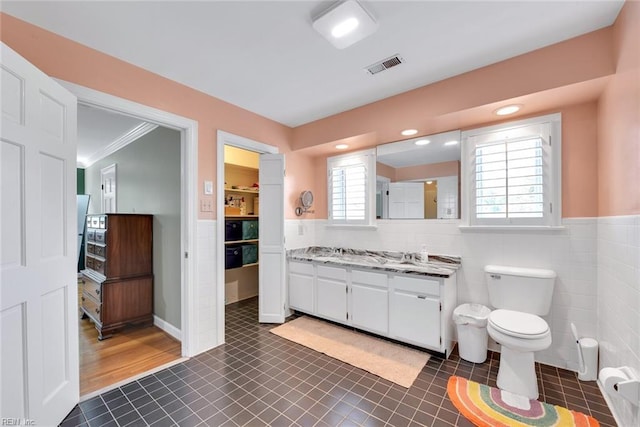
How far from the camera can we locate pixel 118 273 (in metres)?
3.06

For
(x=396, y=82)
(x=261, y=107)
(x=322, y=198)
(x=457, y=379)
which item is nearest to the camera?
(x=457, y=379)

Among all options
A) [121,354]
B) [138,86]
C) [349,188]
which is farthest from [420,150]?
[121,354]

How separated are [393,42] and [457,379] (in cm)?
259

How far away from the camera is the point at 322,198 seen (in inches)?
152

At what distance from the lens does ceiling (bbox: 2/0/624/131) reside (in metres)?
1.61

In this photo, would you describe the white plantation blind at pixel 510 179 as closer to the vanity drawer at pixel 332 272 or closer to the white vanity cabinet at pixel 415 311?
the white vanity cabinet at pixel 415 311

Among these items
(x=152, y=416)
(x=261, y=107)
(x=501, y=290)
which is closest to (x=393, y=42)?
(x=261, y=107)

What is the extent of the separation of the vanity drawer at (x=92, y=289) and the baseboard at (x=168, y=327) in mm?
638

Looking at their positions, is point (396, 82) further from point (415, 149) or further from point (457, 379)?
point (457, 379)

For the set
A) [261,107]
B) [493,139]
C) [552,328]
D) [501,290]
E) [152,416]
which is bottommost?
[152,416]

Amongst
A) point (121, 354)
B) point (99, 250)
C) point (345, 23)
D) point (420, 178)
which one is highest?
point (345, 23)

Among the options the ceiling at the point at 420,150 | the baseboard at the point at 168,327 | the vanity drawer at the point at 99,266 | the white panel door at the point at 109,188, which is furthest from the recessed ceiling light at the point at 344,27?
the white panel door at the point at 109,188

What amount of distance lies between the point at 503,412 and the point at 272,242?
8.35 feet

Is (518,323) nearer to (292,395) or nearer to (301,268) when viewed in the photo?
(292,395)
